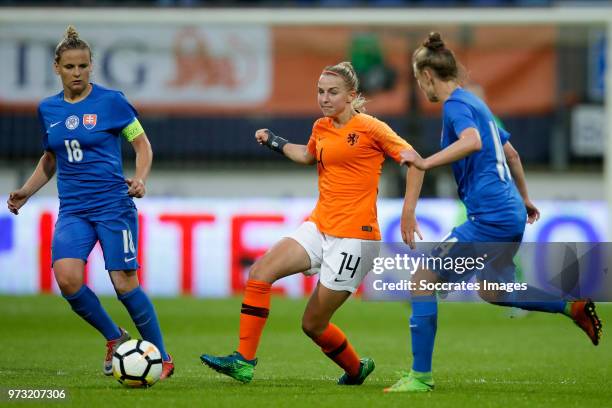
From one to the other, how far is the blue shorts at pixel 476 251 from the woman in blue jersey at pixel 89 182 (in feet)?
5.82

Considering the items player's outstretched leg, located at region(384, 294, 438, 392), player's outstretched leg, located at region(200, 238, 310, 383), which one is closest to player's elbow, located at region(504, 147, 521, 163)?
player's outstretched leg, located at region(384, 294, 438, 392)

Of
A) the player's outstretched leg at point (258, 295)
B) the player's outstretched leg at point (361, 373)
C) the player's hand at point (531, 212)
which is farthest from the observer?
the player's hand at point (531, 212)

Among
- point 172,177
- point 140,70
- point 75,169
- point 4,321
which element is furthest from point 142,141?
point 172,177

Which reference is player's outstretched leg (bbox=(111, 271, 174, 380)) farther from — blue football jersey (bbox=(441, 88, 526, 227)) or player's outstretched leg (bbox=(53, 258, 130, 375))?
blue football jersey (bbox=(441, 88, 526, 227))

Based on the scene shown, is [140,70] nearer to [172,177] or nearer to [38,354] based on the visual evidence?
[172,177]

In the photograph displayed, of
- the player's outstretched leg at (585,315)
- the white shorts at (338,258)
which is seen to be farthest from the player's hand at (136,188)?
the player's outstretched leg at (585,315)

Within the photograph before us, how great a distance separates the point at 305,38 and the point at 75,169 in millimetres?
8608

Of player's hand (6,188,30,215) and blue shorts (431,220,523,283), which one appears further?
player's hand (6,188,30,215)

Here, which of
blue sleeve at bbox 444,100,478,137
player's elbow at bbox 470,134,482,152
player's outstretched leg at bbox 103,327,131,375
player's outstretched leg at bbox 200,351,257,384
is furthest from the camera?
player's outstretched leg at bbox 103,327,131,375

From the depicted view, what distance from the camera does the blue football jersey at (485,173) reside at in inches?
254

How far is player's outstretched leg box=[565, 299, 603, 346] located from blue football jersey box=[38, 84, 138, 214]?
8.69 ft

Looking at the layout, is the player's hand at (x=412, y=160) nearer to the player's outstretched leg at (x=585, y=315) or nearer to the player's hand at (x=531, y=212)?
the player's hand at (x=531, y=212)

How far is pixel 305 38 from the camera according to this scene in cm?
1536

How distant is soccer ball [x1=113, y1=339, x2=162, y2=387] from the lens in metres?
6.46
